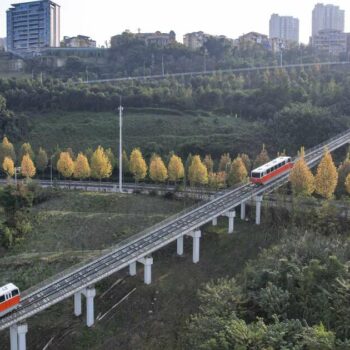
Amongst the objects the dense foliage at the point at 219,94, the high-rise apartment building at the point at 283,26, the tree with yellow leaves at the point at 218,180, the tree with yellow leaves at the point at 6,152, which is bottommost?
the tree with yellow leaves at the point at 218,180

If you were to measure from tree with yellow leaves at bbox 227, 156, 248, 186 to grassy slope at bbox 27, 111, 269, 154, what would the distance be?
1051cm

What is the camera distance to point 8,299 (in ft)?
95.2

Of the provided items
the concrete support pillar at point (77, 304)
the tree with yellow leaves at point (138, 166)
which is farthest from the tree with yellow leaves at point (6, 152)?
the concrete support pillar at point (77, 304)

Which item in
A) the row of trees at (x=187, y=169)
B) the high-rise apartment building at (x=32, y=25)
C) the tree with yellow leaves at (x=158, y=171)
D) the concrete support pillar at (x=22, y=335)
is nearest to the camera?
the concrete support pillar at (x=22, y=335)

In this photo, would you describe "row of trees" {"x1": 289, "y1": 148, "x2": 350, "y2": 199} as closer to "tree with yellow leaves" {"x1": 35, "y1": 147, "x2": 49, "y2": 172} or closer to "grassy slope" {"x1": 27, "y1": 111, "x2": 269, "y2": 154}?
"grassy slope" {"x1": 27, "y1": 111, "x2": 269, "y2": 154}

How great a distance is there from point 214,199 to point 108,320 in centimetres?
1492

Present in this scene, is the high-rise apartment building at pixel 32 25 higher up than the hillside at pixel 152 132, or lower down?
higher up

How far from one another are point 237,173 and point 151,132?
2531cm

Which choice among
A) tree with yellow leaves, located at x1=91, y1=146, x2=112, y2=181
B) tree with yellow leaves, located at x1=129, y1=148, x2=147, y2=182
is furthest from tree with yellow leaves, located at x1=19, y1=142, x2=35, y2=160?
tree with yellow leaves, located at x1=129, y1=148, x2=147, y2=182

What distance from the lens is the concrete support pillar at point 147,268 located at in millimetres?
34375

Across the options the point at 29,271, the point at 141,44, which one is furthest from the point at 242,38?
the point at 29,271

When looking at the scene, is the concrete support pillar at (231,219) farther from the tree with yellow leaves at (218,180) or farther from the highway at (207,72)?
the highway at (207,72)

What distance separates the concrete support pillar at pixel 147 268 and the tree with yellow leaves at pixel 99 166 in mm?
23160

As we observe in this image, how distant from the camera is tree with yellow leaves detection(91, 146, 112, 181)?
5606cm
